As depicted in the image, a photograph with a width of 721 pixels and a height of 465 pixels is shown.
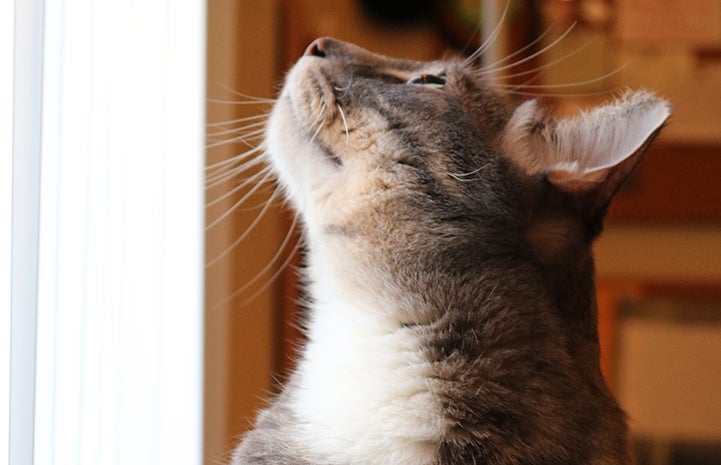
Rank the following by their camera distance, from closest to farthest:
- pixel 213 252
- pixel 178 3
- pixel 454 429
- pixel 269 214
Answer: pixel 454 429
pixel 178 3
pixel 213 252
pixel 269 214

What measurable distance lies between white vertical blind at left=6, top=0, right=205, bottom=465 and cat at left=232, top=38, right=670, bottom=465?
9.1 inches

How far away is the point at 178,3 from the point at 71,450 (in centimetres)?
77

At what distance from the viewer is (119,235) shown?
120 centimetres

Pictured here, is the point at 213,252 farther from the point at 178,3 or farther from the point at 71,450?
the point at 71,450

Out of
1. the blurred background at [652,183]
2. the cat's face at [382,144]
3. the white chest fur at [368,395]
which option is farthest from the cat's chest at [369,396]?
the blurred background at [652,183]

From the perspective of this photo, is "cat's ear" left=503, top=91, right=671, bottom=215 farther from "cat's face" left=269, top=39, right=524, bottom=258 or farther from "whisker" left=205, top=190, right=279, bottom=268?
"whisker" left=205, top=190, right=279, bottom=268

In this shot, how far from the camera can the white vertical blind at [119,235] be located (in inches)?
37.2

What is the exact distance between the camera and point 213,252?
5.50 feet

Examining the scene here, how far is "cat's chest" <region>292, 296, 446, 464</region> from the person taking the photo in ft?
2.69

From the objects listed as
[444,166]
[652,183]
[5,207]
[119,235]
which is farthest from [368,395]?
[652,183]

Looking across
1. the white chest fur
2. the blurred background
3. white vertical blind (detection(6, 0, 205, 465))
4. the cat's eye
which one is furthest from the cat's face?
the blurred background

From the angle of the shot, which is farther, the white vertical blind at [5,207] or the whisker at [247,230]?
the whisker at [247,230]

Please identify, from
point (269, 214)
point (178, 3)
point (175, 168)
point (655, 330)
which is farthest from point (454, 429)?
point (655, 330)

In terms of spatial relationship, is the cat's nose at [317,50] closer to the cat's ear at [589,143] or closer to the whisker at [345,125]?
the whisker at [345,125]
